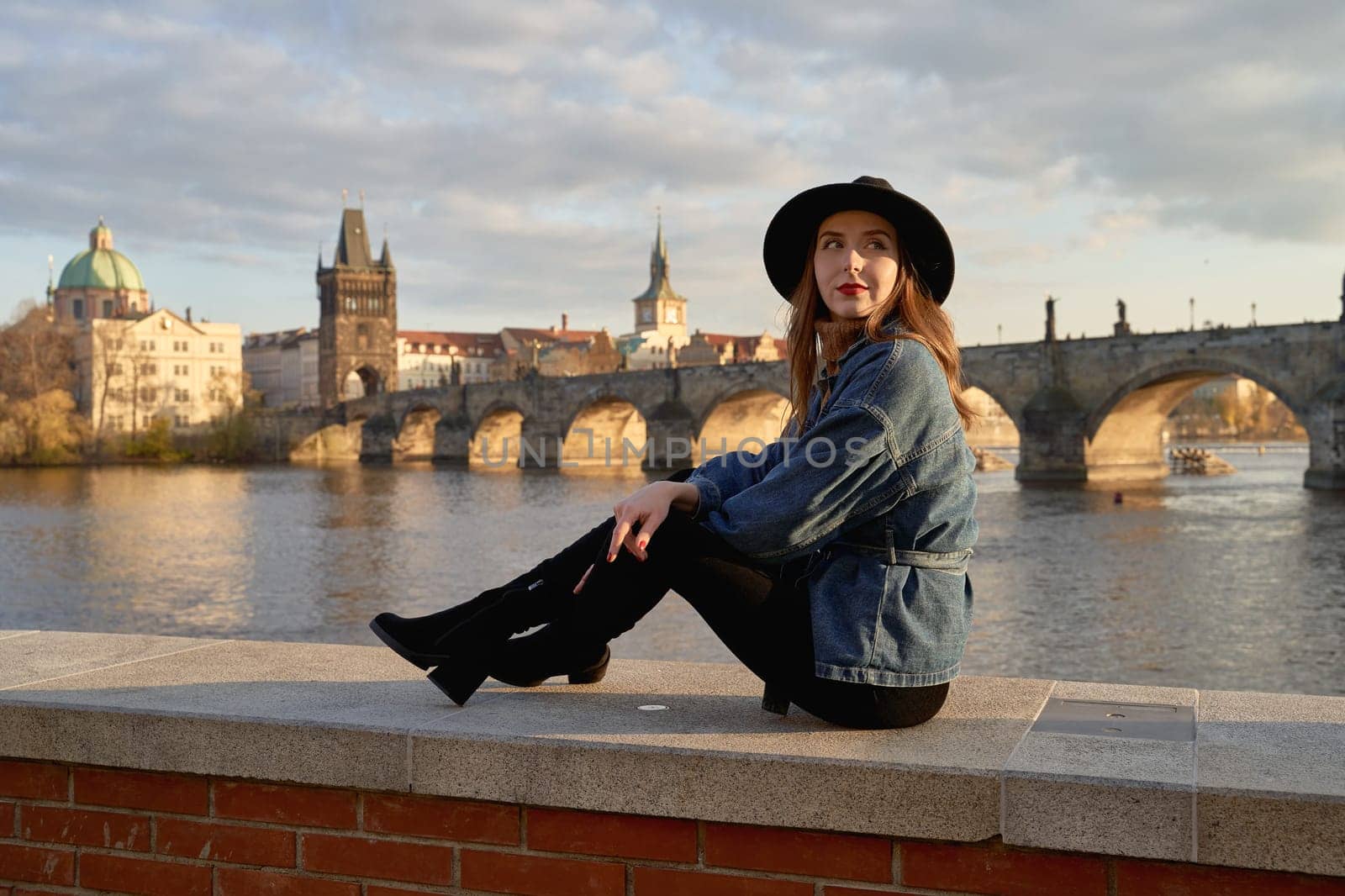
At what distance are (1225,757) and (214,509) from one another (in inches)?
1116

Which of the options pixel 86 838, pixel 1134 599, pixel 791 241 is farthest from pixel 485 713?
pixel 1134 599

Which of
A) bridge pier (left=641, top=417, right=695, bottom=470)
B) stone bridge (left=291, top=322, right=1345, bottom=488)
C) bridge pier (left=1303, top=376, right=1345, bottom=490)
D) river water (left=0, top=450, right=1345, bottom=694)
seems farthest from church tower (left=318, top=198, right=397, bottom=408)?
bridge pier (left=1303, top=376, right=1345, bottom=490)

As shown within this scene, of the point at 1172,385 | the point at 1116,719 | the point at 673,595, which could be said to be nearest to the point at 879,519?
the point at 1116,719

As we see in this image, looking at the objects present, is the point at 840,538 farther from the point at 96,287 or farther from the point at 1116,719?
the point at 96,287

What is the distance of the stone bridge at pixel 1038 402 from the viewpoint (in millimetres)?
30828

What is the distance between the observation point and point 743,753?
6.42 ft

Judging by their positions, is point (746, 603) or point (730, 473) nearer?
point (746, 603)

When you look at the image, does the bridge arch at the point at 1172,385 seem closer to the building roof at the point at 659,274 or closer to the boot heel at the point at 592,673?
the boot heel at the point at 592,673

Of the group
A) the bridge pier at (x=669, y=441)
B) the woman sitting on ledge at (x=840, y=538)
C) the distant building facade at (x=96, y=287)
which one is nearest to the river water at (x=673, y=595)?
the woman sitting on ledge at (x=840, y=538)

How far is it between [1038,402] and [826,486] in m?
35.3

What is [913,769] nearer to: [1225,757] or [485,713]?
[1225,757]

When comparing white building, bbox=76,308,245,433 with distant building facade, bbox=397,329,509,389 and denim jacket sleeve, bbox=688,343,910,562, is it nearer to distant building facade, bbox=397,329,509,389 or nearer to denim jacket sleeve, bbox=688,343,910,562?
distant building facade, bbox=397,329,509,389

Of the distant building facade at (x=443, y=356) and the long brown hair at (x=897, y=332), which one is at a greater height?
the distant building facade at (x=443, y=356)

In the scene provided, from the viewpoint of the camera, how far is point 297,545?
20000mm
